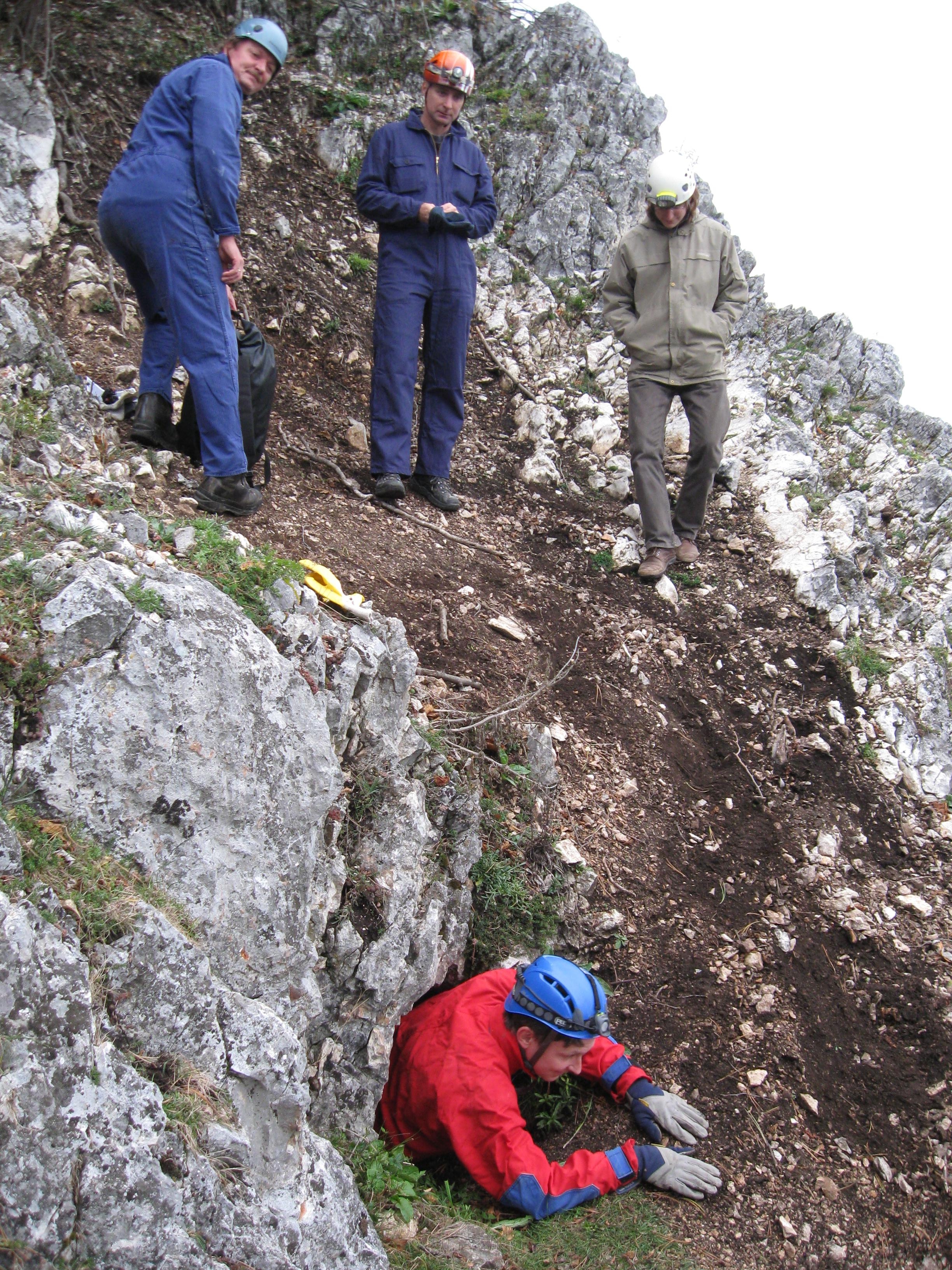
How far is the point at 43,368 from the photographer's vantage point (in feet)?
14.3

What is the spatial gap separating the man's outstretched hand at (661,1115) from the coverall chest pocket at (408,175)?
17.0 ft

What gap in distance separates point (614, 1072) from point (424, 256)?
479 cm

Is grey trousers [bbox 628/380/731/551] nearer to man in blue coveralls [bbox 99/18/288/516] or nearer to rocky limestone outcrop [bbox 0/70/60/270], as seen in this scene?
man in blue coveralls [bbox 99/18/288/516]

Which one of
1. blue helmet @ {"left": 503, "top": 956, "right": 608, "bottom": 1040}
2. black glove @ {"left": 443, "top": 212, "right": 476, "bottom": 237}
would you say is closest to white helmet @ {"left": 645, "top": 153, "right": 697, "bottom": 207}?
black glove @ {"left": 443, "top": 212, "right": 476, "bottom": 237}

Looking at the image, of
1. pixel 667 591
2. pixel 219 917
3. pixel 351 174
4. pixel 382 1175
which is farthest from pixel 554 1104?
pixel 351 174

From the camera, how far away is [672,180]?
213 inches

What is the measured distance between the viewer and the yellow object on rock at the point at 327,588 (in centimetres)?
380

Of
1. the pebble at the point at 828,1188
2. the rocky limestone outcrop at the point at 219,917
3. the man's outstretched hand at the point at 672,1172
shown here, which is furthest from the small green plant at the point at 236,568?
the pebble at the point at 828,1188

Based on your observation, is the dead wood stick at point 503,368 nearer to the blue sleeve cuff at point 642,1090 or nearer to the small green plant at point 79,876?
the blue sleeve cuff at point 642,1090

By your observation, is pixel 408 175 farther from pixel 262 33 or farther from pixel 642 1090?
pixel 642 1090

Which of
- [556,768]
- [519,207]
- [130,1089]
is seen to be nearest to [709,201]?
[519,207]

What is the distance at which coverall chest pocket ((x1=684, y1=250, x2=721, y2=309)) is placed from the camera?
5.63 meters

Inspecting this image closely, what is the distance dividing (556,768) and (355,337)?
4431mm

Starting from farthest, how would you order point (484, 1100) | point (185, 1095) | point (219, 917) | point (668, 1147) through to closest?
1. point (668, 1147)
2. point (484, 1100)
3. point (219, 917)
4. point (185, 1095)
